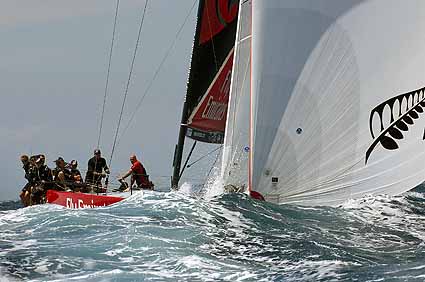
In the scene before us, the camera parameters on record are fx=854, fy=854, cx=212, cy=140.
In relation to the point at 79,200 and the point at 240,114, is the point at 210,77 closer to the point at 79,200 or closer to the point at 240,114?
the point at 240,114

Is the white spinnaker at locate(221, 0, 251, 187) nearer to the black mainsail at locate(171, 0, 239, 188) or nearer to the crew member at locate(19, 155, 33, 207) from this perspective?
the black mainsail at locate(171, 0, 239, 188)

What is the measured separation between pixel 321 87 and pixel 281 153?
1.11 meters

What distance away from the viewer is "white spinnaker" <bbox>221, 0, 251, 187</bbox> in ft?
42.9

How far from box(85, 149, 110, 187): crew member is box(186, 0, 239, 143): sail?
1.77 meters

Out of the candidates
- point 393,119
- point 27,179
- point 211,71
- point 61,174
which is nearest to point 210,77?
point 211,71

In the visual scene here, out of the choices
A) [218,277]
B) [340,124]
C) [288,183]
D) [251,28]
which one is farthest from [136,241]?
[251,28]

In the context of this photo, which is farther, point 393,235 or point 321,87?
point 321,87

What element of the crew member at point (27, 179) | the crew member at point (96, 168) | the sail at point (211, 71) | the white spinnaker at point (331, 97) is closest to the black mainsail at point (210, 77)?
the sail at point (211, 71)

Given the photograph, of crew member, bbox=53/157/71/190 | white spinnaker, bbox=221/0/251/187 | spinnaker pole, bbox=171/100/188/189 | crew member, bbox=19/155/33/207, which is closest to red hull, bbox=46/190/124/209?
crew member, bbox=53/157/71/190

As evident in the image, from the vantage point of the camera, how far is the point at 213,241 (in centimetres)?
1056

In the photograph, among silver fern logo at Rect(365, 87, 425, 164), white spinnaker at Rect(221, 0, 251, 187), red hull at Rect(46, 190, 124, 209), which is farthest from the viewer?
red hull at Rect(46, 190, 124, 209)

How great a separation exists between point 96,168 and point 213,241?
248 inches

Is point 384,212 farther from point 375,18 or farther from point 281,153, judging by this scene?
point 375,18

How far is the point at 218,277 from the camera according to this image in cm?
879
